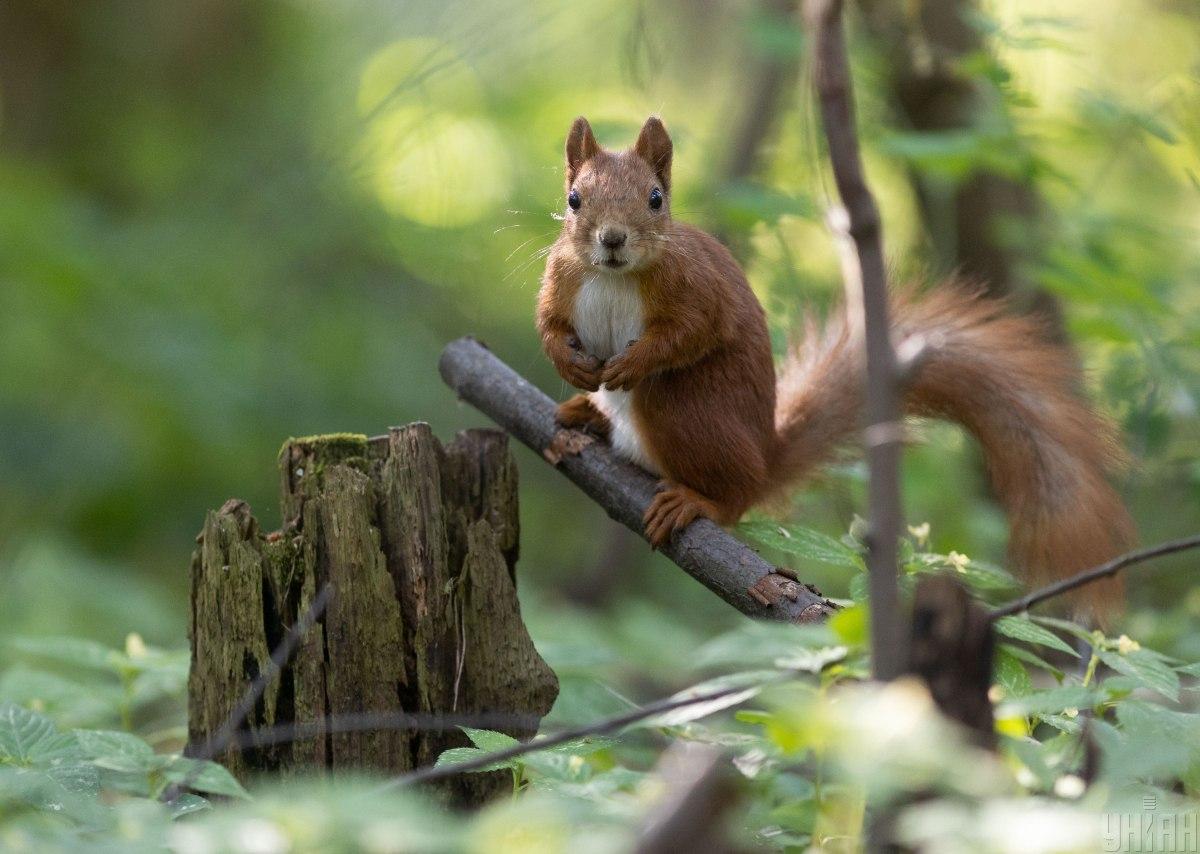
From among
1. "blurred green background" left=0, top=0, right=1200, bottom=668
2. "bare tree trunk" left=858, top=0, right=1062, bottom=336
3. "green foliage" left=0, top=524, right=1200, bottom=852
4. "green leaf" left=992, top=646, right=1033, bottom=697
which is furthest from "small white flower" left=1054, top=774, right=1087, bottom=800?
"bare tree trunk" left=858, top=0, right=1062, bottom=336

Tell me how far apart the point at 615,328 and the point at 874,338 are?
1.35 metres

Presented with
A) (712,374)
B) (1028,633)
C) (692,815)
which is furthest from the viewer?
Result: (712,374)

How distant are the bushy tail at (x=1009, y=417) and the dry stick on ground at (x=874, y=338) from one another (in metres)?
0.99

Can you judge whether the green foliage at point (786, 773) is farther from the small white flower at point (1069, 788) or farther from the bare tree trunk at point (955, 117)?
the bare tree trunk at point (955, 117)

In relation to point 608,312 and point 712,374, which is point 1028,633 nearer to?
point 712,374

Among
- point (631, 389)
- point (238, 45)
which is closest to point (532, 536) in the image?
point (238, 45)

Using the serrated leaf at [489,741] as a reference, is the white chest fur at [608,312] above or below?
above

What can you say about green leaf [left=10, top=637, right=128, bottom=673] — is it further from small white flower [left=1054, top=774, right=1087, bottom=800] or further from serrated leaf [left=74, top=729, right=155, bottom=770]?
small white flower [left=1054, top=774, right=1087, bottom=800]

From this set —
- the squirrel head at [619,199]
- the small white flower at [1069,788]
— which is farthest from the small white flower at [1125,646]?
the squirrel head at [619,199]

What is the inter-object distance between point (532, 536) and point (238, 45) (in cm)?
356

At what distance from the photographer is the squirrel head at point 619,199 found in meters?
2.26

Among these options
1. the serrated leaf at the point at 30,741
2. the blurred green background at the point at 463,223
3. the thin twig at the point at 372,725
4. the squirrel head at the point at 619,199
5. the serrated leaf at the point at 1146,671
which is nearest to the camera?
the serrated leaf at the point at 1146,671

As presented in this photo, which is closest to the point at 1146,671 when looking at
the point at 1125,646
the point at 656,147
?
the point at 1125,646

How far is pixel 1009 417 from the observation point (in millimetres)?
2309
